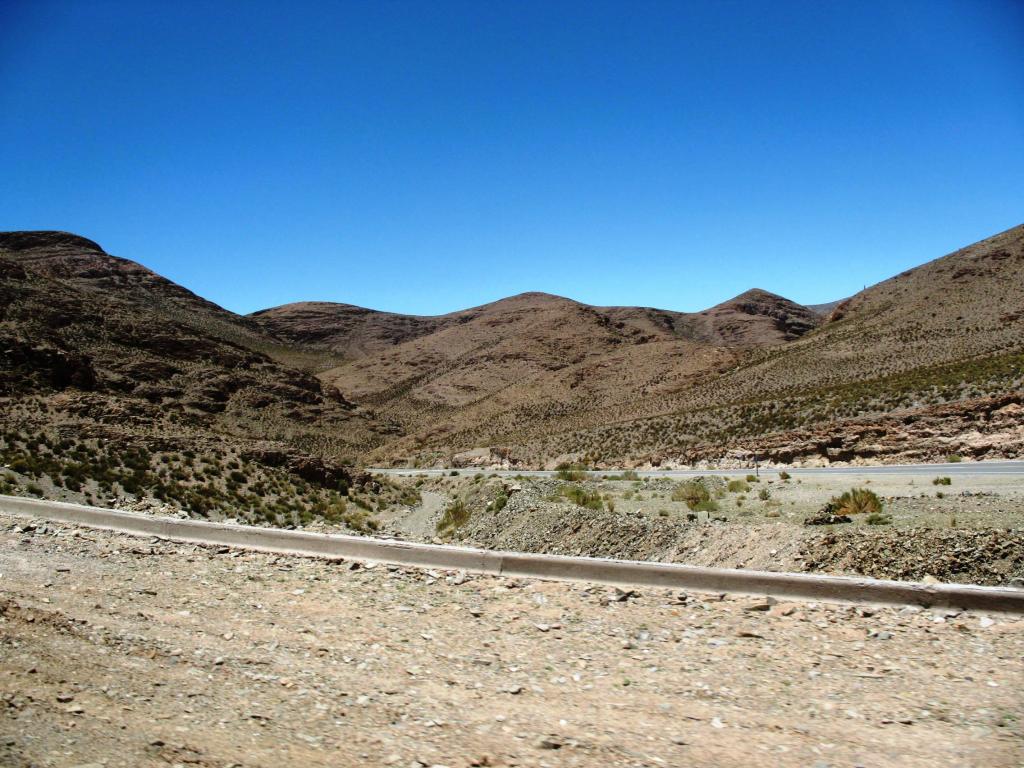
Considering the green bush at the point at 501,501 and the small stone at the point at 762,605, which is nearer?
the small stone at the point at 762,605

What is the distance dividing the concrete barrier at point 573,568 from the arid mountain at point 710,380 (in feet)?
81.2

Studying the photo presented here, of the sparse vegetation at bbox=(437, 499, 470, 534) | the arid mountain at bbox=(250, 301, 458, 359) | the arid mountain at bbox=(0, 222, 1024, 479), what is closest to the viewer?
the sparse vegetation at bbox=(437, 499, 470, 534)

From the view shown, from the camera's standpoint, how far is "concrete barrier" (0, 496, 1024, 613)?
6.85 meters

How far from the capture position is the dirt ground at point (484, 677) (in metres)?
4.32

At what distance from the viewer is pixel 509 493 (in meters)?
25.1

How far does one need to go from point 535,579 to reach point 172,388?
5620cm

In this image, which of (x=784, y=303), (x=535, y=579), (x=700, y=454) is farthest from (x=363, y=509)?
(x=784, y=303)

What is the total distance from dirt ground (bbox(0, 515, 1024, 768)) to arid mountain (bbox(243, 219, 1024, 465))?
26.2 metres

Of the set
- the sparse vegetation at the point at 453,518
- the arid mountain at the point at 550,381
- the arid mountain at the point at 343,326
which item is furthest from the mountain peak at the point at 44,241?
the sparse vegetation at the point at 453,518

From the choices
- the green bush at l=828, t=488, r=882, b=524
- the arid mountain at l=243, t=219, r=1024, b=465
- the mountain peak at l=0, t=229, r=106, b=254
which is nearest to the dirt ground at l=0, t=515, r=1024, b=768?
the green bush at l=828, t=488, r=882, b=524

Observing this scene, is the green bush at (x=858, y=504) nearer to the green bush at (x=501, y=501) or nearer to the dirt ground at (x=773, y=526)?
the dirt ground at (x=773, y=526)

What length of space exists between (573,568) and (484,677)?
2.90m

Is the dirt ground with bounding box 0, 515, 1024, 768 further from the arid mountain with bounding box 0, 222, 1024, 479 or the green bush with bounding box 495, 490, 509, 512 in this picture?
the arid mountain with bounding box 0, 222, 1024, 479

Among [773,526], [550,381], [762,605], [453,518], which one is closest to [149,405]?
[453,518]
